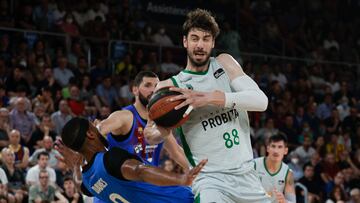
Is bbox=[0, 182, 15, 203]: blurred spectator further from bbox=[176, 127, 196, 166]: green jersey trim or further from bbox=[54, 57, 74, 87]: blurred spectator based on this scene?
bbox=[176, 127, 196, 166]: green jersey trim

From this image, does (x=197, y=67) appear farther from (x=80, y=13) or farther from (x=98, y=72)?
(x=80, y=13)

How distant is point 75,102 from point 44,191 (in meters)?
2.31

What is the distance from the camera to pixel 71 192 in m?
11.2

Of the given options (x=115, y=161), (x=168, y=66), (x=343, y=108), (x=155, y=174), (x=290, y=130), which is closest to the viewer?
(x=155, y=174)

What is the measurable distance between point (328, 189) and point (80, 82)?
5.22 metres

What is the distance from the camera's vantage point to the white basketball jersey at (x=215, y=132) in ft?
17.6

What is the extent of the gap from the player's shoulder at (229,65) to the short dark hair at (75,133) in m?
1.15

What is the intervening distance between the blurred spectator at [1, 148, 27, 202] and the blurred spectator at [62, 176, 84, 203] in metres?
0.62

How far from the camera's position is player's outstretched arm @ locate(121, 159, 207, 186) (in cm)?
465

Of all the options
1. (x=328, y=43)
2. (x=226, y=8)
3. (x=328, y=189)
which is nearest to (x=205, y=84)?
(x=328, y=189)

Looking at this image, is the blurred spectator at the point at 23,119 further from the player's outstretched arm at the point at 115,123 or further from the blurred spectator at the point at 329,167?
the blurred spectator at the point at 329,167

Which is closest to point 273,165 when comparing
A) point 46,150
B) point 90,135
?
point 90,135

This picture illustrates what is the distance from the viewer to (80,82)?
13500 millimetres

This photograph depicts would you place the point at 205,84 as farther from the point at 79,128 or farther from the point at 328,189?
the point at 328,189
